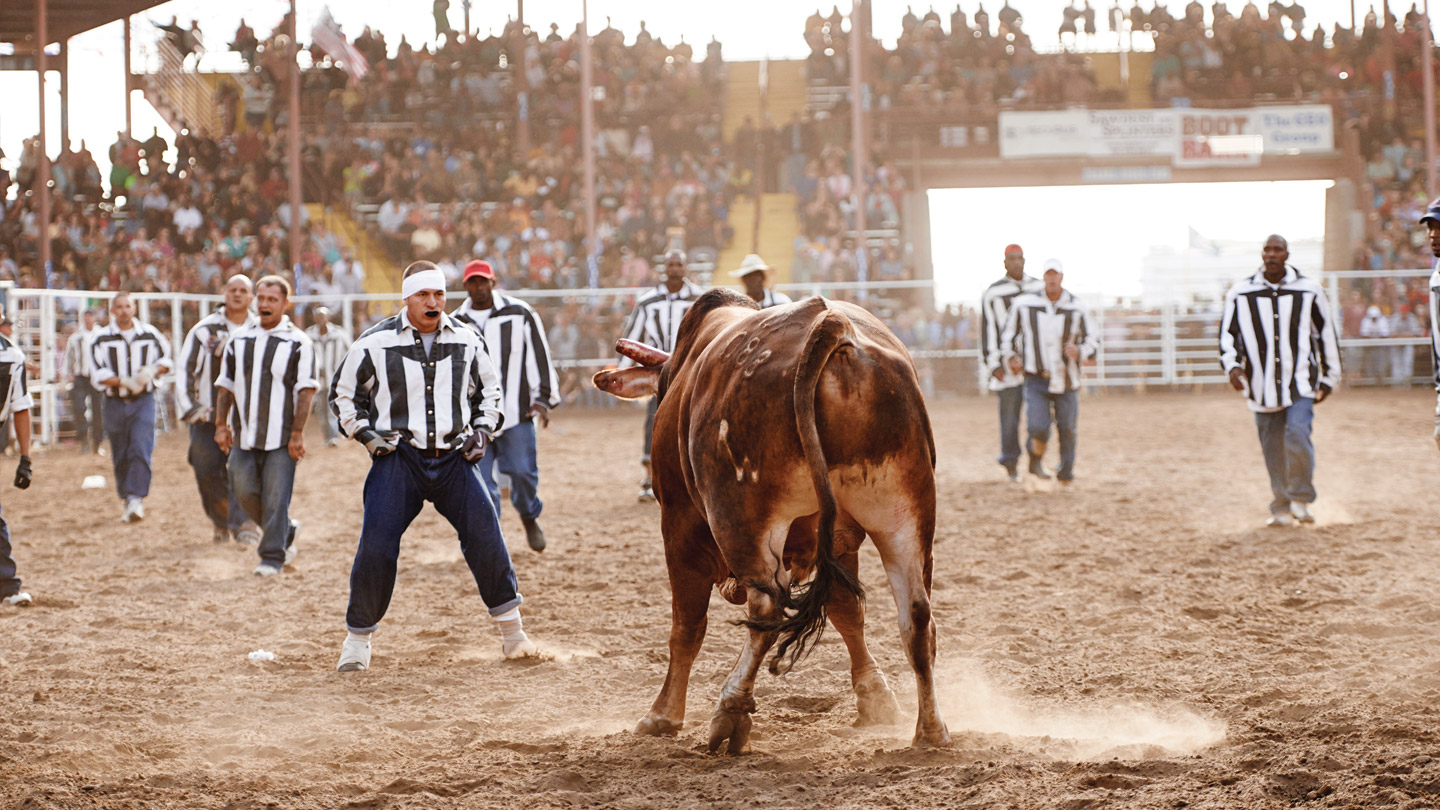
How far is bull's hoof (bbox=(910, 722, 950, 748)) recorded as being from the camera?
399cm

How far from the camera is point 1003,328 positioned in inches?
445

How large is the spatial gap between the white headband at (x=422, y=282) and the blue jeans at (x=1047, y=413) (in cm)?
627

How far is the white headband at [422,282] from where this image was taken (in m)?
5.59

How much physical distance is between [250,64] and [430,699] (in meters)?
23.1

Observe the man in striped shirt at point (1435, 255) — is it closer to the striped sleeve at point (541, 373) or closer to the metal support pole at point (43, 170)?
the striped sleeve at point (541, 373)

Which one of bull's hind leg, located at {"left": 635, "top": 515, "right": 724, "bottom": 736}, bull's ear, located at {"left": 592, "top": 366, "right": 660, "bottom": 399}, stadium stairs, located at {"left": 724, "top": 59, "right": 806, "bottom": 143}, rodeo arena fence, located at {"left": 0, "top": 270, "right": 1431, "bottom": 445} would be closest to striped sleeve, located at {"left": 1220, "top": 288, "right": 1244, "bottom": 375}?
bull's ear, located at {"left": 592, "top": 366, "right": 660, "bottom": 399}

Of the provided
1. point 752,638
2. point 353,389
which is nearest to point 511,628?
point 353,389

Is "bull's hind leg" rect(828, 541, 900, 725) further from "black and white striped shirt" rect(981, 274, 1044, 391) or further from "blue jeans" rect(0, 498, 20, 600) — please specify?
"black and white striped shirt" rect(981, 274, 1044, 391)

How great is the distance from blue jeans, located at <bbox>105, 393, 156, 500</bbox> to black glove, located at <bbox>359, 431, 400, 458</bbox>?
5.92m

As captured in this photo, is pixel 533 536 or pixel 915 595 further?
pixel 533 536

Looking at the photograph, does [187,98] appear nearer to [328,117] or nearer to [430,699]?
[328,117]

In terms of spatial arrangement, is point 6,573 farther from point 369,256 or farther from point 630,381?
point 369,256

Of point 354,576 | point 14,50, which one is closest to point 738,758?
point 354,576

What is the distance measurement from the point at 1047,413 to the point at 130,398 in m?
7.45
